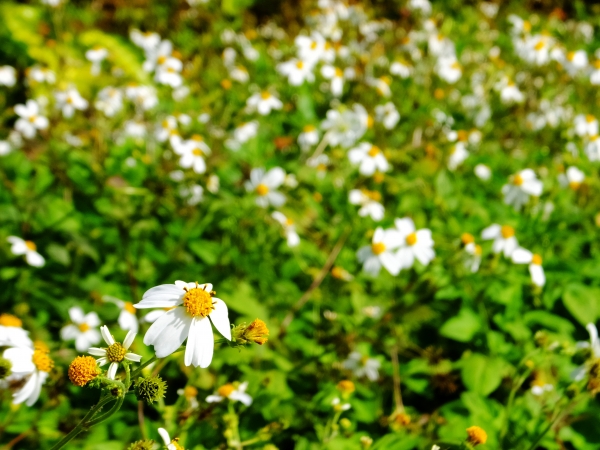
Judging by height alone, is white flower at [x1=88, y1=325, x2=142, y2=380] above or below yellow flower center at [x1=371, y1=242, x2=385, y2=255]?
above

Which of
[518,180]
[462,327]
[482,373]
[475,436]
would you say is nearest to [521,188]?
[518,180]

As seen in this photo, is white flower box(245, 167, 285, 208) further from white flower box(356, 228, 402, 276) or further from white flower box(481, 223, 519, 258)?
white flower box(481, 223, 519, 258)

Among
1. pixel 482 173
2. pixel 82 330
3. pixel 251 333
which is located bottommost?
pixel 82 330

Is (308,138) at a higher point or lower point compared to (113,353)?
lower

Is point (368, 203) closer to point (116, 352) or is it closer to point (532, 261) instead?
point (532, 261)

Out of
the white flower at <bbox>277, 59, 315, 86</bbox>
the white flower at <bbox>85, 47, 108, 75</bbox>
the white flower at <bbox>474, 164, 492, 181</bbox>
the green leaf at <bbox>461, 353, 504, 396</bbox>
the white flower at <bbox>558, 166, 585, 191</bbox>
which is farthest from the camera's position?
the white flower at <bbox>85, 47, 108, 75</bbox>

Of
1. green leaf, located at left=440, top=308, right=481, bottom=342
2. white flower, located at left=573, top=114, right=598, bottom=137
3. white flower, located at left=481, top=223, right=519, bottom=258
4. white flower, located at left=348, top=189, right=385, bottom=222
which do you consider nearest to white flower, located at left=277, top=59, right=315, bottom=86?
white flower, located at left=348, top=189, right=385, bottom=222
